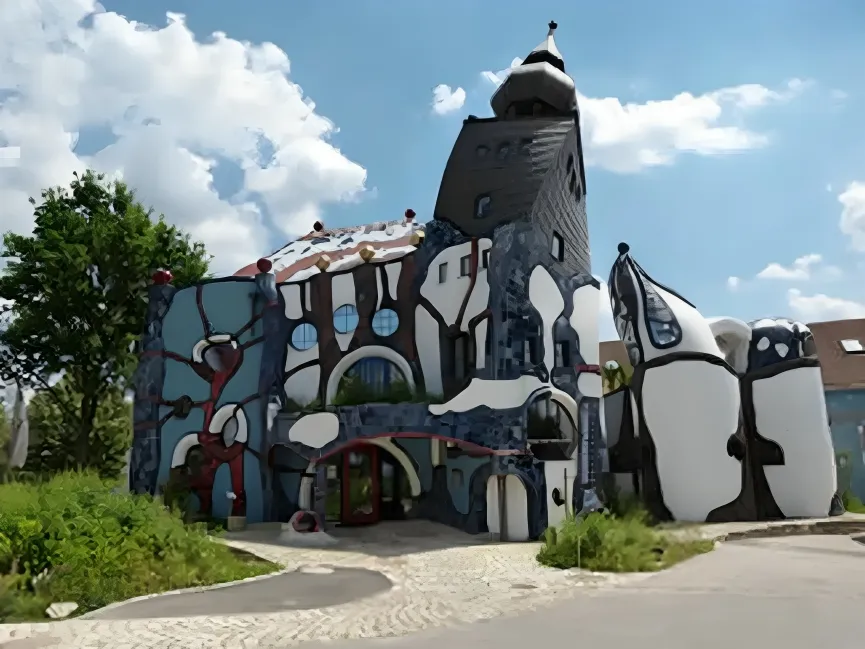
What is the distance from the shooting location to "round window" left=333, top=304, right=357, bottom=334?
63.4 ft

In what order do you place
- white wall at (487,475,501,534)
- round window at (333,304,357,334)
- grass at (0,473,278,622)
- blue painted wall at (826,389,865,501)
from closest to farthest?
grass at (0,473,278,622), white wall at (487,475,501,534), round window at (333,304,357,334), blue painted wall at (826,389,865,501)

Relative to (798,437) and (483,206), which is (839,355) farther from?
(483,206)

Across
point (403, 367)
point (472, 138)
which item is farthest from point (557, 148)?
point (403, 367)

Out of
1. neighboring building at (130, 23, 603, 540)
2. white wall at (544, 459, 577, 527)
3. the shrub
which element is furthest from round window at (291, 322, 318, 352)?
the shrub

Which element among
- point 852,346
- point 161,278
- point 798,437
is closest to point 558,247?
point 798,437

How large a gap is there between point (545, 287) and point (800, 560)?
7.25 m

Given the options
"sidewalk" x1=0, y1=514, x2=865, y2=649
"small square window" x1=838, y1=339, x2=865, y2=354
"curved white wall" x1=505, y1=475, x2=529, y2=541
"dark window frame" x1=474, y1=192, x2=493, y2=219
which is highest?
"dark window frame" x1=474, y1=192, x2=493, y2=219

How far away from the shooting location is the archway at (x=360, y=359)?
1861cm

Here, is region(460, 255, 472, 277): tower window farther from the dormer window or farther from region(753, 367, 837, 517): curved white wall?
the dormer window

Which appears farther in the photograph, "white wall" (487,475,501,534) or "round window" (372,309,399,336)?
"round window" (372,309,399,336)

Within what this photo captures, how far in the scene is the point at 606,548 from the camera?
37.9 ft

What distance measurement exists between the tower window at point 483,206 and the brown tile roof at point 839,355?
17259 mm

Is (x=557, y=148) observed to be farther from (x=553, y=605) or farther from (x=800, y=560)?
(x=553, y=605)

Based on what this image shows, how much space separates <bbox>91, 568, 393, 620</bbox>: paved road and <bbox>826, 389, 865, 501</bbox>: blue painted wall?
2178 cm
